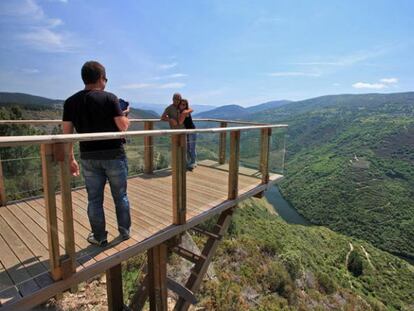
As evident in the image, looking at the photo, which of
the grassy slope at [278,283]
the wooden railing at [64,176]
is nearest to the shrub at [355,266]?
the grassy slope at [278,283]

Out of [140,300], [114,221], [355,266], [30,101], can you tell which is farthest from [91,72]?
[355,266]

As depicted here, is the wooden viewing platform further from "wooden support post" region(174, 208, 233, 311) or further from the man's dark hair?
the man's dark hair

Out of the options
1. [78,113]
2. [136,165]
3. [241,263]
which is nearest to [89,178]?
[78,113]

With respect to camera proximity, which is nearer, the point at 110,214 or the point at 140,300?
the point at 110,214

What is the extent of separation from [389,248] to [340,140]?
66.6m

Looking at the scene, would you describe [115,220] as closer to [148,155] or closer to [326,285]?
[148,155]

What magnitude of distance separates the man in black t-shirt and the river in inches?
2603

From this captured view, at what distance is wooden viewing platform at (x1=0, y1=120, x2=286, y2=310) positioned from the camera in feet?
6.15

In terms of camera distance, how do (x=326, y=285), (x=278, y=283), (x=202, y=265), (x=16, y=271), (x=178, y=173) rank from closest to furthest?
(x=16, y=271) < (x=178, y=173) < (x=202, y=265) < (x=278, y=283) < (x=326, y=285)

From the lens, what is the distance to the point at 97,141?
229cm

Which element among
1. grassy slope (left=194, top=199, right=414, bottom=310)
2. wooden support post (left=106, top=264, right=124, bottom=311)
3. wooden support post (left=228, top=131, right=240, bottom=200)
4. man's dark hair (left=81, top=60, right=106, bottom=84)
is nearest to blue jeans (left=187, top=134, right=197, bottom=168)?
wooden support post (left=228, top=131, right=240, bottom=200)

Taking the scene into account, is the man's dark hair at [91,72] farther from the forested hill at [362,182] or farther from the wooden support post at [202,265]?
the forested hill at [362,182]

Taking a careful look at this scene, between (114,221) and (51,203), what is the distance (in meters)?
1.06

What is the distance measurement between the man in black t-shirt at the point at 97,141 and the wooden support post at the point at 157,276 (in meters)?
0.88
